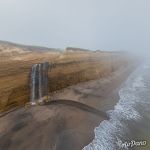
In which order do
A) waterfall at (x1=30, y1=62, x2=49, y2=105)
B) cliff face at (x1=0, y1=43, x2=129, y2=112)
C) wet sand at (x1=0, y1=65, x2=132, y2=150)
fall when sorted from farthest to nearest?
waterfall at (x1=30, y1=62, x2=49, y2=105), cliff face at (x1=0, y1=43, x2=129, y2=112), wet sand at (x1=0, y1=65, x2=132, y2=150)

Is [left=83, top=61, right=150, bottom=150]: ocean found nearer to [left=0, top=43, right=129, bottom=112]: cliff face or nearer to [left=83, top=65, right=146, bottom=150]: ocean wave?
[left=83, top=65, right=146, bottom=150]: ocean wave

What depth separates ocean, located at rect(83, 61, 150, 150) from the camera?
14852mm

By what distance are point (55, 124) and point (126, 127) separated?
553cm

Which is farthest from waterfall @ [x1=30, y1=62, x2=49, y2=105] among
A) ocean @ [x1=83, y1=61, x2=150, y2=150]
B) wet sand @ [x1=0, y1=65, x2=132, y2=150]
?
ocean @ [x1=83, y1=61, x2=150, y2=150]

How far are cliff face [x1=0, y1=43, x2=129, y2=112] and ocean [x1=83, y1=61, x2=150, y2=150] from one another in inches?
291

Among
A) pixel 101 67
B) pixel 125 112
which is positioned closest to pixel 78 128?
pixel 125 112

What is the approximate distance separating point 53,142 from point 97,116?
18.7ft

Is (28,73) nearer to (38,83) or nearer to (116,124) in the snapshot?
(38,83)

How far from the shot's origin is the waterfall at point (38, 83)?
897 inches

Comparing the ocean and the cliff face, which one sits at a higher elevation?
the cliff face

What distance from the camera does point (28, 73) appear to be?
23.1 metres

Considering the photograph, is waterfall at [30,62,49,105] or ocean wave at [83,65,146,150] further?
waterfall at [30,62,49,105]

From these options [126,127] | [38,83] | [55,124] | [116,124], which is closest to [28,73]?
[38,83]

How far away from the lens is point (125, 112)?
20.7m
